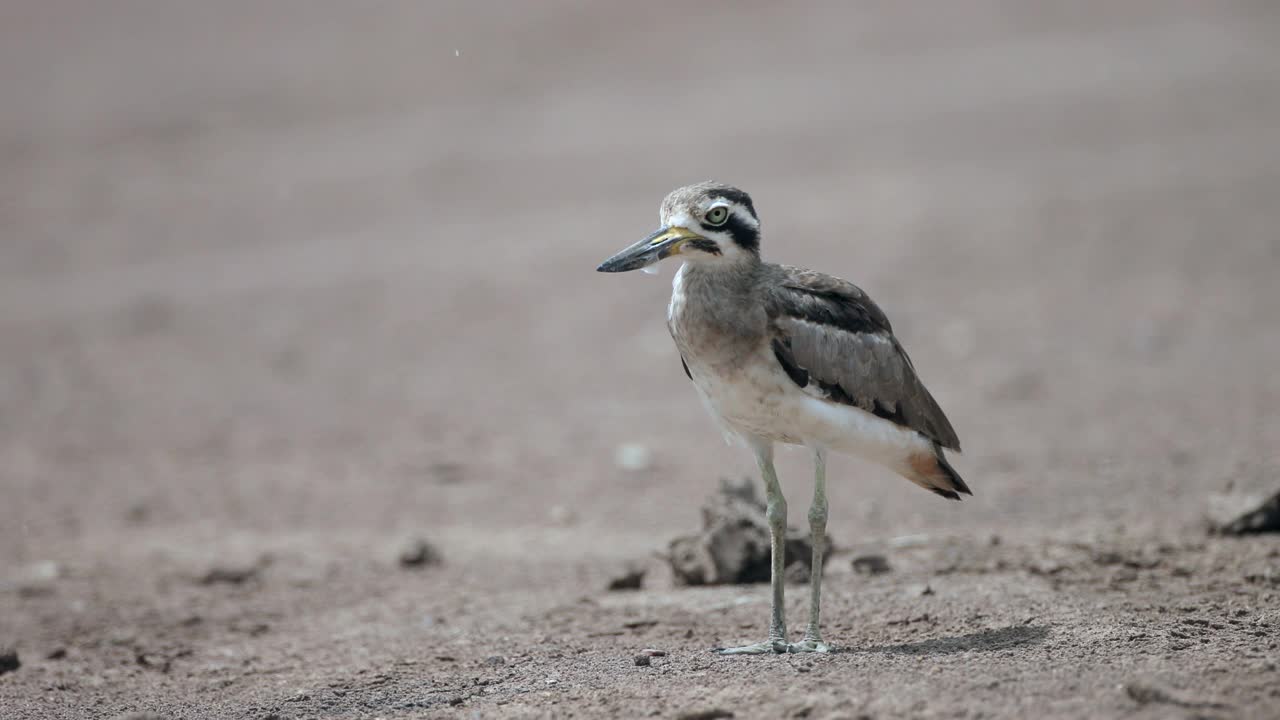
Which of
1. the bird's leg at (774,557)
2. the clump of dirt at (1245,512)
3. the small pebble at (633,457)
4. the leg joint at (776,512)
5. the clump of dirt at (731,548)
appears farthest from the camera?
the small pebble at (633,457)

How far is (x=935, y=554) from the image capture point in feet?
25.6

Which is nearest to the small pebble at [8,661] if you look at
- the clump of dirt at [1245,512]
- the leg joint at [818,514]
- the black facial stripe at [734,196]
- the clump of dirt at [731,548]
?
the clump of dirt at [731,548]

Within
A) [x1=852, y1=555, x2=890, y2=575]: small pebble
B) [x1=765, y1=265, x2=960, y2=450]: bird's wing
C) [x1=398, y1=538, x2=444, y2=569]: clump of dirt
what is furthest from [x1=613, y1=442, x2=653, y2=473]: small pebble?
[x1=765, y1=265, x2=960, y2=450]: bird's wing

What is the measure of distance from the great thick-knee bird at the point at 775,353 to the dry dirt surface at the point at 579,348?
0.68 meters

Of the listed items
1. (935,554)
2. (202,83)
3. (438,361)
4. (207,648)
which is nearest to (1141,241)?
(438,361)

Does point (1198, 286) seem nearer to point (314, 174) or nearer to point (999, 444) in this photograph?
point (999, 444)

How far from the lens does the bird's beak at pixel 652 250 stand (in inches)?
235

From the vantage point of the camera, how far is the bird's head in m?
6.03

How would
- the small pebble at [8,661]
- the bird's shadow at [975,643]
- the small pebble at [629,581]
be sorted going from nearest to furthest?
the bird's shadow at [975,643] < the small pebble at [8,661] < the small pebble at [629,581]

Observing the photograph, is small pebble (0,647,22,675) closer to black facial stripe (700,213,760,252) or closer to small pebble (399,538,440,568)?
small pebble (399,538,440,568)

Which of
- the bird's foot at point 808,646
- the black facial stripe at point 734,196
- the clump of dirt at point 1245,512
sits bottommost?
the bird's foot at point 808,646

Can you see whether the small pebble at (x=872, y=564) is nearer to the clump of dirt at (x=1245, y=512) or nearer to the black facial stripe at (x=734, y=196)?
the clump of dirt at (x=1245, y=512)

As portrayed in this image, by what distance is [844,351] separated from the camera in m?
6.11

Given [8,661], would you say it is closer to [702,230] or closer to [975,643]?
[702,230]
